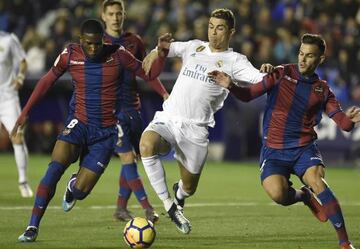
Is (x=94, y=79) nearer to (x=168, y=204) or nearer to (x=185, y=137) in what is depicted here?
(x=185, y=137)

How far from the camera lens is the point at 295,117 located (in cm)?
947

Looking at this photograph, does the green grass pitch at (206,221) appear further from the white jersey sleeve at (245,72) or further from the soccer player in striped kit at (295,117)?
the white jersey sleeve at (245,72)

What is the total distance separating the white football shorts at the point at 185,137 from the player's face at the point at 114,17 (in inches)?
59.5

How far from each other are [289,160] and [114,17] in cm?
299

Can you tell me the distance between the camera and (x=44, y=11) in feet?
85.0

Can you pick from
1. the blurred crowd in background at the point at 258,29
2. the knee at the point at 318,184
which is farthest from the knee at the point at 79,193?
the blurred crowd in background at the point at 258,29

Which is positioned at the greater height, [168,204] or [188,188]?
[168,204]

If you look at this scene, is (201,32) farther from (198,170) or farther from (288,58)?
(198,170)

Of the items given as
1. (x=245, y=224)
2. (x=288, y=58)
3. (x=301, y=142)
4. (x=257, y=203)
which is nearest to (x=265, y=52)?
(x=288, y=58)

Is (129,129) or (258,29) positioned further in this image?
(258,29)

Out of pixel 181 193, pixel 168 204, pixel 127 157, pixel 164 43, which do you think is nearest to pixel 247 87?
pixel 164 43

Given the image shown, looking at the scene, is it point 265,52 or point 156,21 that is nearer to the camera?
point 265,52

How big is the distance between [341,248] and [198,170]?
2.03 metres

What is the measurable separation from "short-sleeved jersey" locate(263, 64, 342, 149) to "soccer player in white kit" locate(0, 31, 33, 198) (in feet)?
16.9
